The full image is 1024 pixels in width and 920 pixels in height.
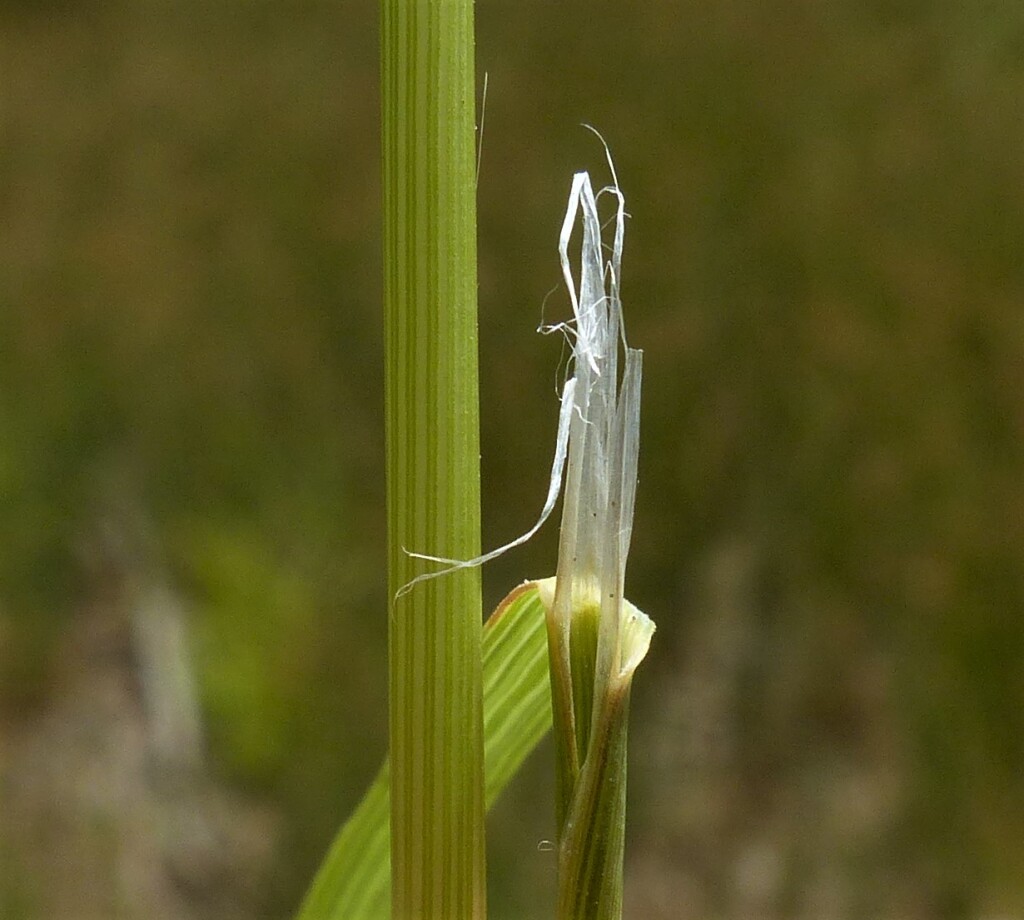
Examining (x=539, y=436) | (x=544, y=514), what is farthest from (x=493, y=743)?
(x=539, y=436)

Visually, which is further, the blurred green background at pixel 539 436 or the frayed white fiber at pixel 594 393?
the blurred green background at pixel 539 436

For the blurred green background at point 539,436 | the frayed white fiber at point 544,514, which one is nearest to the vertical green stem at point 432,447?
the frayed white fiber at point 544,514

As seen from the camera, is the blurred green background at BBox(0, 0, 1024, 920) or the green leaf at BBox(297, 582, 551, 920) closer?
the green leaf at BBox(297, 582, 551, 920)

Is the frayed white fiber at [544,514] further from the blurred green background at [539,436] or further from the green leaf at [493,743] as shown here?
the blurred green background at [539,436]

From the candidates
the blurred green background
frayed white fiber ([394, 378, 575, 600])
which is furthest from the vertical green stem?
the blurred green background

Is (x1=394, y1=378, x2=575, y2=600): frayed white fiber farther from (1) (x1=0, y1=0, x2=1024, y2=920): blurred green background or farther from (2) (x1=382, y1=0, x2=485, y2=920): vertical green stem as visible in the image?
(1) (x1=0, y1=0, x2=1024, y2=920): blurred green background

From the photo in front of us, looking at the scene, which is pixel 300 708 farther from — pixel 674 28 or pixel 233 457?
pixel 674 28

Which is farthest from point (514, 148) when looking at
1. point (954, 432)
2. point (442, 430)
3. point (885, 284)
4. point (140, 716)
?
point (442, 430)
